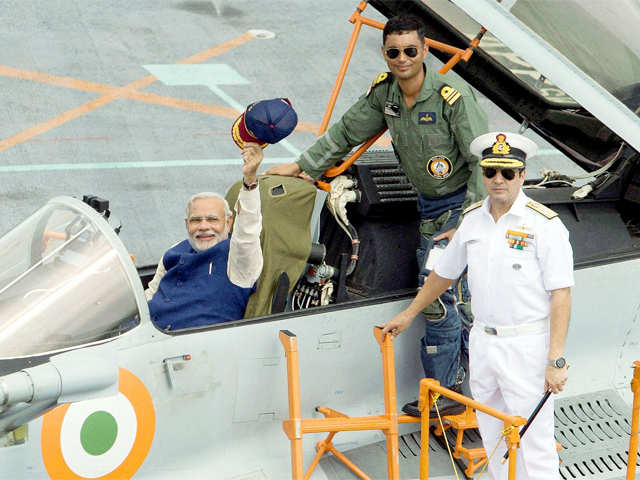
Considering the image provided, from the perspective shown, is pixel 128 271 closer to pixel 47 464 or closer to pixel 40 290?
pixel 40 290

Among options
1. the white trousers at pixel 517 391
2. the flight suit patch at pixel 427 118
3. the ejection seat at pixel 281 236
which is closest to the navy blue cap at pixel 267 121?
the ejection seat at pixel 281 236

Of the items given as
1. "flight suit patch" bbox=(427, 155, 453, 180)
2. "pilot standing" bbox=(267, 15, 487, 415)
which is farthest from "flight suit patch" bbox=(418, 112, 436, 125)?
"flight suit patch" bbox=(427, 155, 453, 180)

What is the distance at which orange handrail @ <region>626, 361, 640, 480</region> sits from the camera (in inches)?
153

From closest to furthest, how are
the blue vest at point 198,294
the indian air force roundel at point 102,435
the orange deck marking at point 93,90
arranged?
the indian air force roundel at point 102,435
the blue vest at point 198,294
the orange deck marking at point 93,90

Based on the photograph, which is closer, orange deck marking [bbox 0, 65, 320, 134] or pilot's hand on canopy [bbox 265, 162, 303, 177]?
pilot's hand on canopy [bbox 265, 162, 303, 177]

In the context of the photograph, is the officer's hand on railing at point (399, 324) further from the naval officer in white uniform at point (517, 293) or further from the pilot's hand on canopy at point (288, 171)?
the pilot's hand on canopy at point (288, 171)

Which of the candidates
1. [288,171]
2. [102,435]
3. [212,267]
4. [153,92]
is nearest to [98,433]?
[102,435]

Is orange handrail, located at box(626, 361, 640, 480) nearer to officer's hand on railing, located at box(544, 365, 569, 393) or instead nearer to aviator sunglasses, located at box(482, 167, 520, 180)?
officer's hand on railing, located at box(544, 365, 569, 393)

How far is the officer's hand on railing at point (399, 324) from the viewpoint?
A: 4023 mm

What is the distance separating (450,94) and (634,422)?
176cm

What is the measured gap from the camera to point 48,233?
3768mm

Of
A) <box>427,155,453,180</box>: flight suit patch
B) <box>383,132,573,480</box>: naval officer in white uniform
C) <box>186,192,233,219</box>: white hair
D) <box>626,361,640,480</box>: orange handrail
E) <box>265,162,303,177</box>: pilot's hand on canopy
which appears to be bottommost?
<box>626,361,640,480</box>: orange handrail

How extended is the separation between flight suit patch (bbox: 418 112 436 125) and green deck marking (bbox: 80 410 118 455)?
2020 millimetres

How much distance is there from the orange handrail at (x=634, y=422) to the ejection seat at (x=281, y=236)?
5.34ft
